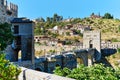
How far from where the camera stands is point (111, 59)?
243 feet

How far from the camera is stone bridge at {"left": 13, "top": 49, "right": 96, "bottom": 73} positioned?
42406 mm

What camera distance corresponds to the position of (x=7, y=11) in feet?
115

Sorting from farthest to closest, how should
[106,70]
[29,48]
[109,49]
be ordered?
[109,49] < [29,48] < [106,70]

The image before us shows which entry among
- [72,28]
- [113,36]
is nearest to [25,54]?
[113,36]

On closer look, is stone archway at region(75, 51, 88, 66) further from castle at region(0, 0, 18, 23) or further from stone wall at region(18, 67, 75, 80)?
stone wall at region(18, 67, 75, 80)

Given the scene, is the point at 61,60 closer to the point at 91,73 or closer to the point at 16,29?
the point at 16,29

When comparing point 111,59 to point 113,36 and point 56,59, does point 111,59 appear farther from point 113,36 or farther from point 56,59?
point 113,36

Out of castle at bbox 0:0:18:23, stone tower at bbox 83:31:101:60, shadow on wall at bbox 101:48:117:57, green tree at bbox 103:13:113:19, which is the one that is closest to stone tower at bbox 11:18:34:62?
castle at bbox 0:0:18:23

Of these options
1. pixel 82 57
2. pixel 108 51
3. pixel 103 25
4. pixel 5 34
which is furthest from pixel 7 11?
pixel 103 25

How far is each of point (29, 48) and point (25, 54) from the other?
2.78 ft

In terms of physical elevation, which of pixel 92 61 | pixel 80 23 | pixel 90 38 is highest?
pixel 80 23

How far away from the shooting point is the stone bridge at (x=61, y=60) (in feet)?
139

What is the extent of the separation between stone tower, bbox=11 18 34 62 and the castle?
878mm

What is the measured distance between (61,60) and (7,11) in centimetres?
2032
